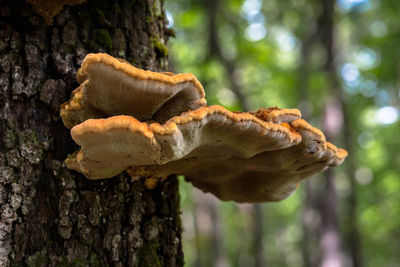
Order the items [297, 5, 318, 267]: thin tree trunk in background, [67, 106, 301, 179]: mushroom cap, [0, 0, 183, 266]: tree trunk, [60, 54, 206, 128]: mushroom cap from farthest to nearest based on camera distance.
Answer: [297, 5, 318, 267]: thin tree trunk in background < [0, 0, 183, 266]: tree trunk < [60, 54, 206, 128]: mushroom cap < [67, 106, 301, 179]: mushroom cap

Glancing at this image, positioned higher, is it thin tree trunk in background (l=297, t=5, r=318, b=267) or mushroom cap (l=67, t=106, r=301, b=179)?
thin tree trunk in background (l=297, t=5, r=318, b=267)

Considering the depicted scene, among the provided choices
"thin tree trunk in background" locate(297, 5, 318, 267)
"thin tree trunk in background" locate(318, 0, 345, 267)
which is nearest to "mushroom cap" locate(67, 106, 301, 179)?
"thin tree trunk in background" locate(318, 0, 345, 267)

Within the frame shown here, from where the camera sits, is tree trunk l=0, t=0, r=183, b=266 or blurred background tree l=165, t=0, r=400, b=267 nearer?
tree trunk l=0, t=0, r=183, b=266

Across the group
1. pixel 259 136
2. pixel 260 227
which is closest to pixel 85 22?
pixel 259 136

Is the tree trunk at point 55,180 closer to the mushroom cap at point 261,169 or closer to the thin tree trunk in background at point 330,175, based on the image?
the mushroom cap at point 261,169

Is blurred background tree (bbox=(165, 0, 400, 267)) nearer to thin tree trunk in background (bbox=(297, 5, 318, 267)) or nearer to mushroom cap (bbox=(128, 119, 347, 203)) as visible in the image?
thin tree trunk in background (bbox=(297, 5, 318, 267))
